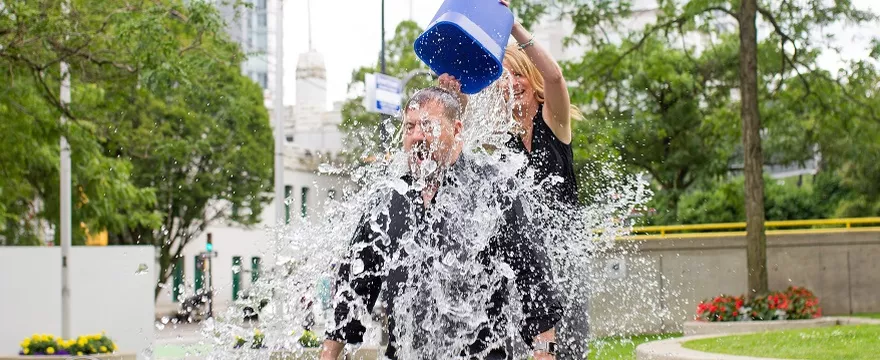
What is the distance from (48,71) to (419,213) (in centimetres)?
1364

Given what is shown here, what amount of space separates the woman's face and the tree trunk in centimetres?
1345

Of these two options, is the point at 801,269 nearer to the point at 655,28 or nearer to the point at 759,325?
the point at 655,28

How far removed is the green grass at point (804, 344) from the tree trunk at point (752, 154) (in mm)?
6628

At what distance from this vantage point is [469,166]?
4.10 metres

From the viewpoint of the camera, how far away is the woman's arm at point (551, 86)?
4.62 metres

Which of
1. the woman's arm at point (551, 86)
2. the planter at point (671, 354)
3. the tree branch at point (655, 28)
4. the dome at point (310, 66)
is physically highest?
the dome at point (310, 66)

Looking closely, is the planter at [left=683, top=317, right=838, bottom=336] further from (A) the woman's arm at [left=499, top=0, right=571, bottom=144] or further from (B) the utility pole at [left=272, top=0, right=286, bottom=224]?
(B) the utility pole at [left=272, top=0, right=286, bottom=224]

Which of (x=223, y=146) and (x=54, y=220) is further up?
(x=223, y=146)

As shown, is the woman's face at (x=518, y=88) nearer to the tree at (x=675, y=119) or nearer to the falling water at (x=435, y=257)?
the falling water at (x=435, y=257)

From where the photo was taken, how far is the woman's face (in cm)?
494

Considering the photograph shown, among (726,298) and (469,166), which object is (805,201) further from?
(469,166)

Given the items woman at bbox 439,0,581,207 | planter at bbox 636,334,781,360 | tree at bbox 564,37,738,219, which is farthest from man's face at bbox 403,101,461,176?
tree at bbox 564,37,738,219

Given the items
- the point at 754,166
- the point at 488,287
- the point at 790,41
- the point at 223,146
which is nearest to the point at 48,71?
the point at 754,166

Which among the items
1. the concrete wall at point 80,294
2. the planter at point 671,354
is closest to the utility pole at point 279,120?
the concrete wall at point 80,294
